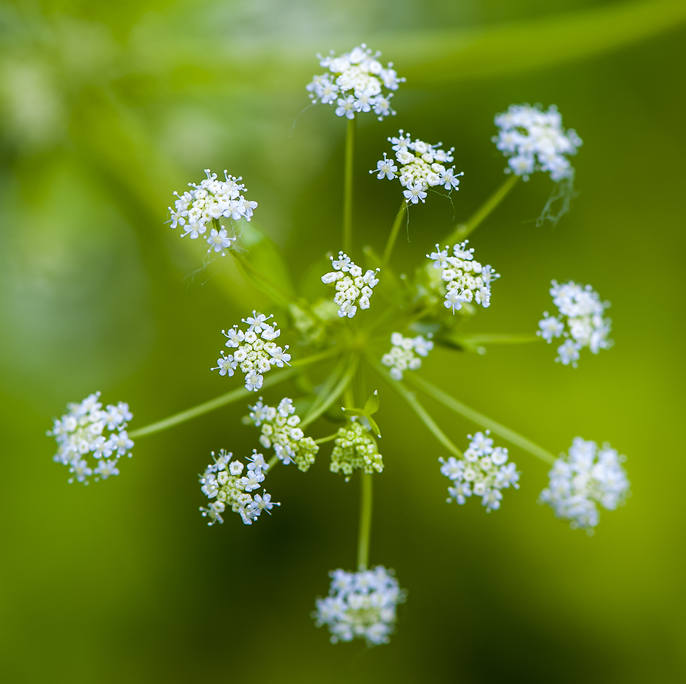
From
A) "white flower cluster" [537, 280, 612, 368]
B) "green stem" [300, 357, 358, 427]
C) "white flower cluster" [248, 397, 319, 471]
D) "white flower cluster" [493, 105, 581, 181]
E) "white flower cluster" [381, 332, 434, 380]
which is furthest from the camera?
"white flower cluster" [493, 105, 581, 181]

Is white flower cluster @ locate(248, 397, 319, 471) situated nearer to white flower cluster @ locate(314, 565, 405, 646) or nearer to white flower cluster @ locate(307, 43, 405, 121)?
white flower cluster @ locate(314, 565, 405, 646)

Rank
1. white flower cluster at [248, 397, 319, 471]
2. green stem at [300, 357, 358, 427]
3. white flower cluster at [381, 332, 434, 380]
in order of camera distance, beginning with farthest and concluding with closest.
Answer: white flower cluster at [381, 332, 434, 380] < green stem at [300, 357, 358, 427] < white flower cluster at [248, 397, 319, 471]

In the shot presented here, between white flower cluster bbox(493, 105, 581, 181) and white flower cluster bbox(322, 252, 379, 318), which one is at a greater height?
white flower cluster bbox(493, 105, 581, 181)

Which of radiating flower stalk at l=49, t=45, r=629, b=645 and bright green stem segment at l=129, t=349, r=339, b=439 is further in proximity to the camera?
bright green stem segment at l=129, t=349, r=339, b=439

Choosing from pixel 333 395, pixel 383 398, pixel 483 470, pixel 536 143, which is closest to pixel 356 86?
pixel 536 143

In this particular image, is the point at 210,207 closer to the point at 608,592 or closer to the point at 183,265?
the point at 183,265

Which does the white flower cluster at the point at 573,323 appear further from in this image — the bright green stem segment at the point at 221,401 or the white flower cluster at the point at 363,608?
the white flower cluster at the point at 363,608

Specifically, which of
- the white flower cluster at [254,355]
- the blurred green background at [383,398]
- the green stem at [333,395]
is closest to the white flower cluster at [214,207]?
the white flower cluster at [254,355]

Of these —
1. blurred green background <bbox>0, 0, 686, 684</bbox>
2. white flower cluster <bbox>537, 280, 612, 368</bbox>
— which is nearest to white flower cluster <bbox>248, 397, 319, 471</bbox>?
white flower cluster <bbox>537, 280, 612, 368</bbox>
